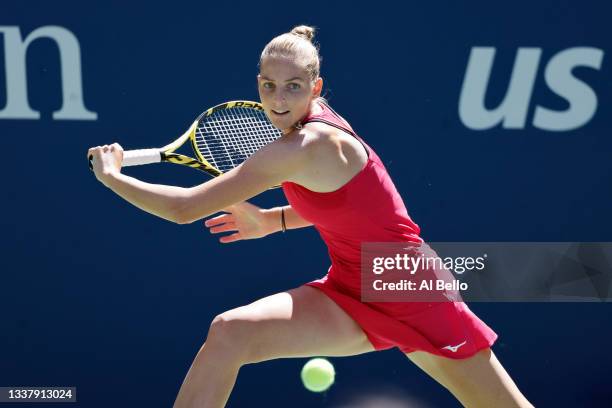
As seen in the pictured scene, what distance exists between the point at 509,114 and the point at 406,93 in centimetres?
43

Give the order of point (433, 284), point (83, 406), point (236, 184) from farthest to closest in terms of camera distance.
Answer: point (83, 406) → point (433, 284) → point (236, 184)

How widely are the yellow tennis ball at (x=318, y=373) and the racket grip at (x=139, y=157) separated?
1.44m

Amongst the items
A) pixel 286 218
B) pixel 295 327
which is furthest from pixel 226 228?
pixel 295 327

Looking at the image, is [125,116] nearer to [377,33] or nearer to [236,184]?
[377,33]

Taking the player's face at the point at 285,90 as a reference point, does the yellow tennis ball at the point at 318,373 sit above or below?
below

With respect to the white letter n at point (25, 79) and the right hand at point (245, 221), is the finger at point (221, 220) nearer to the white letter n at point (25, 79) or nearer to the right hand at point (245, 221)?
the right hand at point (245, 221)

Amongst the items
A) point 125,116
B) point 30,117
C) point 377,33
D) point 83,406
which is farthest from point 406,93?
point 83,406

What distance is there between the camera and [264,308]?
9.61 ft

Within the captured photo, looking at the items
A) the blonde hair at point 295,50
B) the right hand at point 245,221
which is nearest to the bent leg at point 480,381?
the right hand at point 245,221

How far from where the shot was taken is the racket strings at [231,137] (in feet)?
11.9

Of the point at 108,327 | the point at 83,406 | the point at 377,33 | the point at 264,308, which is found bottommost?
the point at 83,406

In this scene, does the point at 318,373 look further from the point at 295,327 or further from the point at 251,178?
the point at 251,178

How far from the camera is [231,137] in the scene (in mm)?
3650

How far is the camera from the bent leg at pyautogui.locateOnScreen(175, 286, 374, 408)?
9.26 ft
